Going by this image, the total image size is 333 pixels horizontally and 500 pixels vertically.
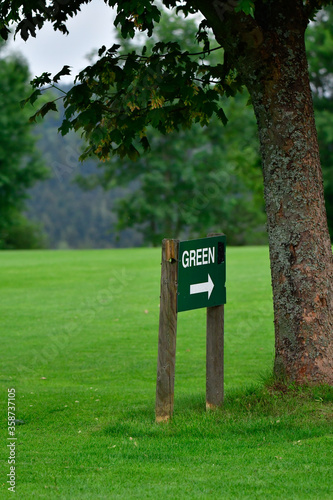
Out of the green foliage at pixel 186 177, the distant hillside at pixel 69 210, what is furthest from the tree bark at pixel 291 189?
the distant hillside at pixel 69 210

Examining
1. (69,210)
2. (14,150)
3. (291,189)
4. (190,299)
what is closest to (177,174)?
(14,150)

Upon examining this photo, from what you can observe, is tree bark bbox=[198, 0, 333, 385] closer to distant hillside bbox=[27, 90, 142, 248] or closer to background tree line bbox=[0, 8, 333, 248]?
background tree line bbox=[0, 8, 333, 248]

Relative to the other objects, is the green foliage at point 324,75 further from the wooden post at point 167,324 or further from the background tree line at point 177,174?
the wooden post at point 167,324

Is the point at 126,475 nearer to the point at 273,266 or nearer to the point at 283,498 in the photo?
the point at 283,498

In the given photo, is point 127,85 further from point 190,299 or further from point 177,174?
point 177,174

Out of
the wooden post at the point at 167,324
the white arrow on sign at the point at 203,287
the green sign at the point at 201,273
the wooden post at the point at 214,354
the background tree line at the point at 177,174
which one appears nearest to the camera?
the wooden post at the point at 167,324

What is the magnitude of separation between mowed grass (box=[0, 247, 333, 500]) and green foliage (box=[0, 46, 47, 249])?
40882 mm

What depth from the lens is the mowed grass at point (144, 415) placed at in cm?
512

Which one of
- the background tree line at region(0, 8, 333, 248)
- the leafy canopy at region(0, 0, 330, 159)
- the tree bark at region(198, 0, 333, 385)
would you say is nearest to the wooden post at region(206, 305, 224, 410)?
the tree bark at region(198, 0, 333, 385)

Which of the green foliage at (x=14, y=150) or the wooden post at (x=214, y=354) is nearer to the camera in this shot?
the wooden post at (x=214, y=354)

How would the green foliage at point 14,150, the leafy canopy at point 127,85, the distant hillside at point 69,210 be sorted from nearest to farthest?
the leafy canopy at point 127,85, the green foliage at point 14,150, the distant hillside at point 69,210

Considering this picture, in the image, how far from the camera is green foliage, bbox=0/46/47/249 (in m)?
56.0

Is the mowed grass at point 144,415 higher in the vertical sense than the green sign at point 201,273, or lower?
lower

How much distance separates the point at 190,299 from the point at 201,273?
27 centimetres
